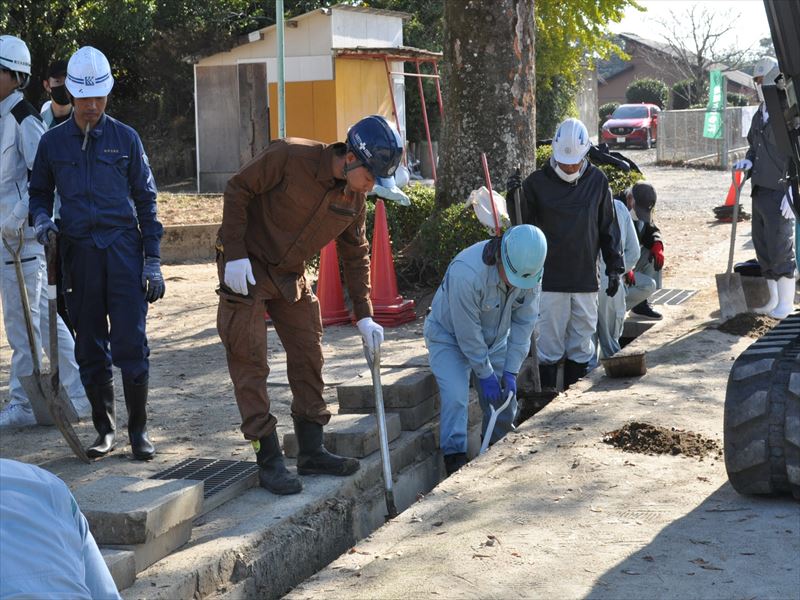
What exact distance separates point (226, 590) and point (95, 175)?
236cm

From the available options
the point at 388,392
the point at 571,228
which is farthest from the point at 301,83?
the point at 388,392

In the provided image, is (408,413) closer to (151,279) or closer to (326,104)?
(151,279)

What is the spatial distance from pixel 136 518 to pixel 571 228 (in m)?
4.24

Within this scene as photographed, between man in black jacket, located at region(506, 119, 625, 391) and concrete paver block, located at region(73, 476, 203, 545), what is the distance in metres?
3.64

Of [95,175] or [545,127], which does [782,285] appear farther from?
[545,127]

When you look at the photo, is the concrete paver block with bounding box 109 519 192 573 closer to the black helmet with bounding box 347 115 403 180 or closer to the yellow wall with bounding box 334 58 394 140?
the black helmet with bounding box 347 115 403 180

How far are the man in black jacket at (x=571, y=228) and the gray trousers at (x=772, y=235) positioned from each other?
218 centimetres

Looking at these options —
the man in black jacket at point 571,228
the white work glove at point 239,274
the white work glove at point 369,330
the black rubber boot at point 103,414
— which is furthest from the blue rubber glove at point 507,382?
the black rubber boot at point 103,414

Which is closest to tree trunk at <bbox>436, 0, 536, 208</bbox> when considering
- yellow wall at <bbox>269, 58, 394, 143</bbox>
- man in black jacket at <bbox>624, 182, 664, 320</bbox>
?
man in black jacket at <bbox>624, 182, 664, 320</bbox>

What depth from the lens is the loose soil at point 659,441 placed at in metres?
6.20

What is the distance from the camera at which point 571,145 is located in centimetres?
780

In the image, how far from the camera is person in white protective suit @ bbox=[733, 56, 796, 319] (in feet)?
31.3

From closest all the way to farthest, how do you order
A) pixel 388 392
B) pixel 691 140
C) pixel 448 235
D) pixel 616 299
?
pixel 388 392 < pixel 616 299 < pixel 448 235 < pixel 691 140

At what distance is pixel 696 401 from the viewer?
7.12 metres
